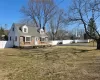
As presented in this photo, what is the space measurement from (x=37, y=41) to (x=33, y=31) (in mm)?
2524

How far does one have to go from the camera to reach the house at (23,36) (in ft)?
106

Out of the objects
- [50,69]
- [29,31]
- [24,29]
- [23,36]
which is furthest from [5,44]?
[50,69]

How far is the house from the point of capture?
106ft

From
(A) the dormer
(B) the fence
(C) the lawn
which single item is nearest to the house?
(A) the dormer

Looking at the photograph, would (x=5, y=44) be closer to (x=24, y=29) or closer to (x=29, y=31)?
(x=24, y=29)

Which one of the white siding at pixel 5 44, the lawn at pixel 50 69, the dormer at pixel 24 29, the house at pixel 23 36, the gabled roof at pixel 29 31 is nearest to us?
the lawn at pixel 50 69

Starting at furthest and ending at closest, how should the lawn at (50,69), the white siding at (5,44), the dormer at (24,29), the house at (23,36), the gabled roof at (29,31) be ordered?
the dormer at (24,29) → the gabled roof at (29,31) → the house at (23,36) → the white siding at (5,44) → the lawn at (50,69)

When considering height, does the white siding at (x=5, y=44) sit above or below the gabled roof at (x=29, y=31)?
below

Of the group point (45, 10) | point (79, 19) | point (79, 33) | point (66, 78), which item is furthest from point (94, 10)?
point (79, 33)

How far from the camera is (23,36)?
107 ft

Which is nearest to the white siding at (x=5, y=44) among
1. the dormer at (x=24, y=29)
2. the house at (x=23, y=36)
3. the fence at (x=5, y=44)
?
the fence at (x=5, y=44)

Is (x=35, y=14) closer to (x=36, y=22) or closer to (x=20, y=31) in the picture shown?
(x=36, y=22)

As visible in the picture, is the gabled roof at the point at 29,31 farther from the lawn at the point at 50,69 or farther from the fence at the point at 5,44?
the lawn at the point at 50,69

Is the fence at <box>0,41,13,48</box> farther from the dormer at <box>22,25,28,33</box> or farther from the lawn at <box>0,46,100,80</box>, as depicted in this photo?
the lawn at <box>0,46,100,80</box>
